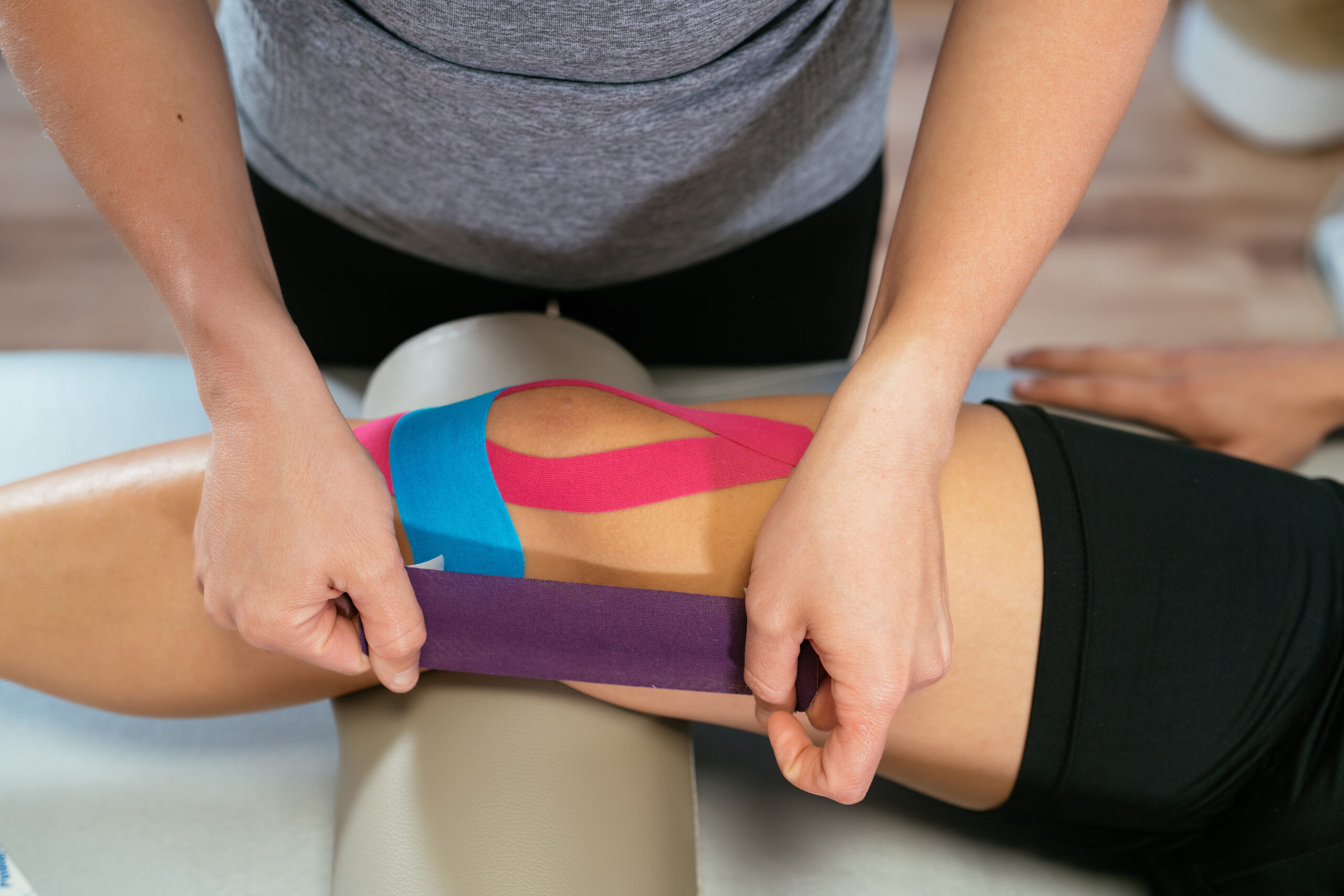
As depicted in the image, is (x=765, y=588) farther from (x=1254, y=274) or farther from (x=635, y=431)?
(x=1254, y=274)

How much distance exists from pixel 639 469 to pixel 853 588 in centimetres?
22

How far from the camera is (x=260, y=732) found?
87 cm

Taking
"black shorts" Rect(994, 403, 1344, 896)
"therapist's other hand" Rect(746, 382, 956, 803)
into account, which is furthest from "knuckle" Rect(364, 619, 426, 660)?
"black shorts" Rect(994, 403, 1344, 896)

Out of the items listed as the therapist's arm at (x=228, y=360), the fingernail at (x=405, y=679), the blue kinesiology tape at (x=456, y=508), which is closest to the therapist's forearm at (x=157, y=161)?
the therapist's arm at (x=228, y=360)

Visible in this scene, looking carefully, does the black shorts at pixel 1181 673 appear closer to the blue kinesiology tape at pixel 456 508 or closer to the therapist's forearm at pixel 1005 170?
the therapist's forearm at pixel 1005 170

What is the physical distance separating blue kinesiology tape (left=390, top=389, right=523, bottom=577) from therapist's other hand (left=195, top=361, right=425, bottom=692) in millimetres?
66

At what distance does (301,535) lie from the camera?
0.62 meters

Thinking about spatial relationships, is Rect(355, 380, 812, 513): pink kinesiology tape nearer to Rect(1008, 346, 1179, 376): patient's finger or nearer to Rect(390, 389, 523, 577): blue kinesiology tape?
Rect(390, 389, 523, 577): blue kinesiology tape

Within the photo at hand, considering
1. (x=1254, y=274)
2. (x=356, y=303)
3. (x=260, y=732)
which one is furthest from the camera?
(x=1254, y=274)

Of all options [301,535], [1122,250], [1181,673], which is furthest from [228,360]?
[1122,250]

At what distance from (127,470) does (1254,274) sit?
7.09ft

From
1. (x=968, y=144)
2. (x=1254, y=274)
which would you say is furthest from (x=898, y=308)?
(x=1254, y=274)

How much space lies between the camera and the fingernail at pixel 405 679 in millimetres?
686

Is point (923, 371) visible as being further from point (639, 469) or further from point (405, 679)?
point (405, 679)
